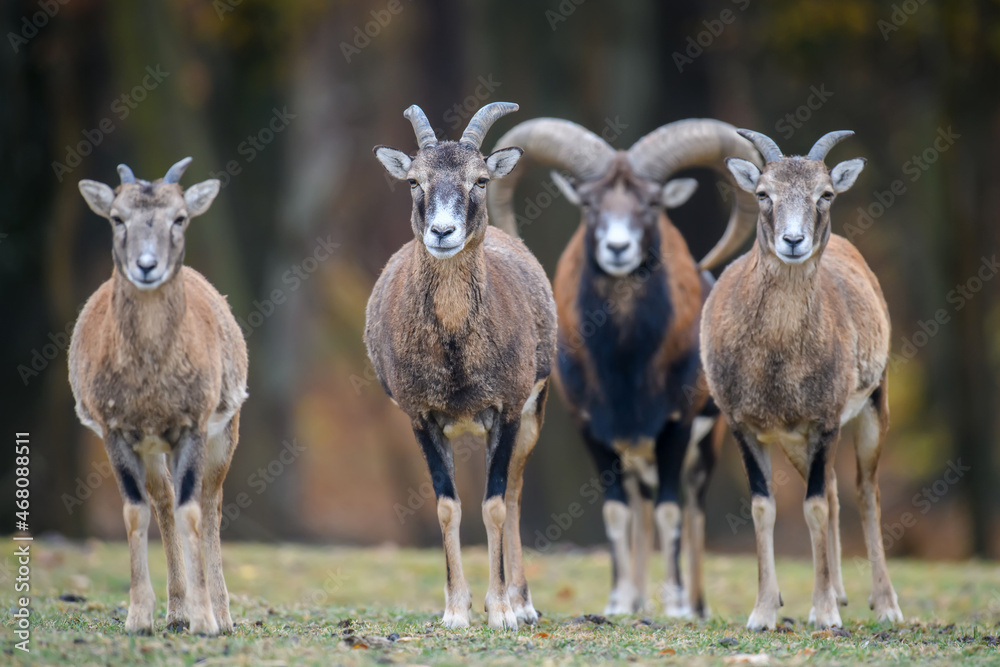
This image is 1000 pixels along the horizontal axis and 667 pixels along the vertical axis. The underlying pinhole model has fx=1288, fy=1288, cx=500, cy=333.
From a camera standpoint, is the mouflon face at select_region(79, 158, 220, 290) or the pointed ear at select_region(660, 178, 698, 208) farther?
the pointed ear at select_region(660, 178, 698, 208)

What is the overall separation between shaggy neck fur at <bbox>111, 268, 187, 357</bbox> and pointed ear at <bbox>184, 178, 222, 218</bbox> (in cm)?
53

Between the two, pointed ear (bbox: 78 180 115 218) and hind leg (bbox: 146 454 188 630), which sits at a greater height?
pointed ear (bbox: 78 180 115 218)

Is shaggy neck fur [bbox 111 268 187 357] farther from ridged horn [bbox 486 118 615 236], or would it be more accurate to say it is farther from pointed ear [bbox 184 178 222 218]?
ridged horn [bbox 486 118 615 236]

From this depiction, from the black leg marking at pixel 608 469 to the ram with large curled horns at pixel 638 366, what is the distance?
1cm

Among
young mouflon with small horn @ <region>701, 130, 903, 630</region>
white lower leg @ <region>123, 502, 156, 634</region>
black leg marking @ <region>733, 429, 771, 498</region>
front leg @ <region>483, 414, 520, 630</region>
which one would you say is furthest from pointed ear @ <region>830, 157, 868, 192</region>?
white lower leg @ <region>123, 502, 156, 634</region>

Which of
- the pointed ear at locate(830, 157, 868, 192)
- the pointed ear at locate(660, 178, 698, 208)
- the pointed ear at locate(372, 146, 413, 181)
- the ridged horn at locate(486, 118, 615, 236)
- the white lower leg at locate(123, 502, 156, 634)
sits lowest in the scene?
the white lower leg at locate(123, 502, 156, 634)

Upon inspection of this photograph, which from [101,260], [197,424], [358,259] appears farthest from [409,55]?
[197,424]

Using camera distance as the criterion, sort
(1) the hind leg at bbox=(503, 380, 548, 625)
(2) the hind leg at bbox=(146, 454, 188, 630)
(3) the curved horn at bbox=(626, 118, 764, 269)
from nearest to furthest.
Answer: (2) the hind leg at bbox=(146, 454, 188, 630)
(1) the hind leg at bbox=(503, 380, 548, 625)
(3) the curved horn at bbox=(626, 118, 764, 269)

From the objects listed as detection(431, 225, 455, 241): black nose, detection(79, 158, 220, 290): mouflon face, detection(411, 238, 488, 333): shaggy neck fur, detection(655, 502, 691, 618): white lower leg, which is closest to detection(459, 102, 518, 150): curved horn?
detection(411, 238, 488, 333): shaggy neck fur

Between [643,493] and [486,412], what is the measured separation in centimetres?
388

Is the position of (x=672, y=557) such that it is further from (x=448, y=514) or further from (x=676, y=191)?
(x=676, y=191)

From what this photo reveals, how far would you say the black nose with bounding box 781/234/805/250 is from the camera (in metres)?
9.28

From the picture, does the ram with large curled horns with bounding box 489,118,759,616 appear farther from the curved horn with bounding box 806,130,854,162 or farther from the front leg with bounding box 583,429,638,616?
the curved horn with bounding box 806,130,854,162

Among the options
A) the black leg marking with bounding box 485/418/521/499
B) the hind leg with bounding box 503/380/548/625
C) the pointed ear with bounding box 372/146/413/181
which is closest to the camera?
the black leg marking with bounding box 485/418/521/499
